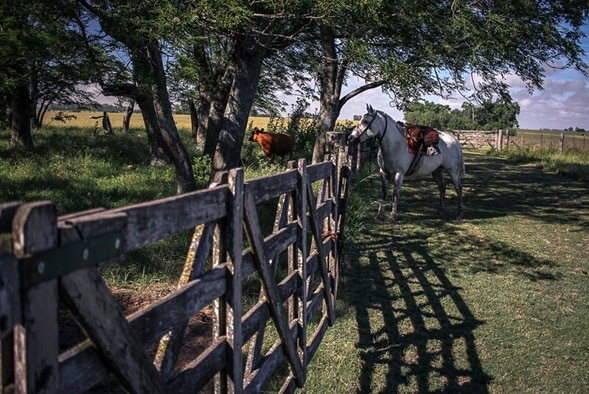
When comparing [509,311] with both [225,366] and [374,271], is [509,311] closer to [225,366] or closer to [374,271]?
[374,271]

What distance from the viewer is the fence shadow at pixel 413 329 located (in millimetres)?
4402

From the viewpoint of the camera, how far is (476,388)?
14.2ft

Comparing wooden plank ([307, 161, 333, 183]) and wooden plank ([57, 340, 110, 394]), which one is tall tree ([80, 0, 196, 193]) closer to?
wooden plank ([307, 161, 333, 183])

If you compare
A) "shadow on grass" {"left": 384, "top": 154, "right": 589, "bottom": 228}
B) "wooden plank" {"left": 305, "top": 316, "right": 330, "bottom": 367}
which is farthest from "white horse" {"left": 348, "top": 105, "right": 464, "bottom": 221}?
"wooden plank" {"left": 305, "top": 316, "right": 330, "bottom": 367}

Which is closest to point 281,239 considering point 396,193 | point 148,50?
point 148,50

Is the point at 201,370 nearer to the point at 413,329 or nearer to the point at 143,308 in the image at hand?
the point at 143,308

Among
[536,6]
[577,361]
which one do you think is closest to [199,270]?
[577,361]

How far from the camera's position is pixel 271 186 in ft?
9.99

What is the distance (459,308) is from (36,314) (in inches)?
224

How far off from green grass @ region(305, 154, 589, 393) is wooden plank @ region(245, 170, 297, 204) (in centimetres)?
190

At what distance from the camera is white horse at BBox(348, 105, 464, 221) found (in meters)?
10.1

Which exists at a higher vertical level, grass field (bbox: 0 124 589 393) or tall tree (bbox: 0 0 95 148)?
tall tree (bbox: 0 0 95 148)

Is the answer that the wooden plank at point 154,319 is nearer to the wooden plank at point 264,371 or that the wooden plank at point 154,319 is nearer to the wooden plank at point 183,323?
the wooden plank at point 183,323

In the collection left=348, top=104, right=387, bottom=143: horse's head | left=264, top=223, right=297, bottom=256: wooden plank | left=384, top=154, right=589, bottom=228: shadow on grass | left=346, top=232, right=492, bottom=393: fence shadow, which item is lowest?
left=346, top=232, right=492, bottom=393: fence shadow
